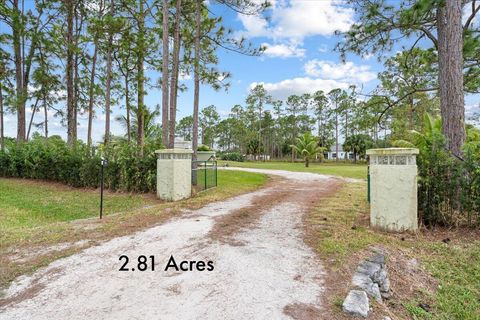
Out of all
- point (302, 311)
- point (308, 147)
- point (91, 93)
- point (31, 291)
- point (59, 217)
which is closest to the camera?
point (302, 311)

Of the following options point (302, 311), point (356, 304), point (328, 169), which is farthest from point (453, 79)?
point (328, 169)

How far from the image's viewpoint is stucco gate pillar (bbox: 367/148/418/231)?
485 centimetres

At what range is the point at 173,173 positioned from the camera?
804 cm

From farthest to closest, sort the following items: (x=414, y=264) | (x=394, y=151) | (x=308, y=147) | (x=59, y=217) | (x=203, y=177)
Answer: (x=308, y=147) < (x=203, y=177) < (x=59, y=217) < (x=394, y=151) < (x=414, y=264)

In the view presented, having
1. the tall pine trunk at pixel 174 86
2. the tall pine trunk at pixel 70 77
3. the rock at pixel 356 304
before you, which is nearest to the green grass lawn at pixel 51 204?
the tall pine trunk at pixel 174 86

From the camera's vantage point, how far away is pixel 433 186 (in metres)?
5.07

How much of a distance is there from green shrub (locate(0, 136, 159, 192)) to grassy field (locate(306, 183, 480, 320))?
5.45m

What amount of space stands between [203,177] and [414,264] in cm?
779

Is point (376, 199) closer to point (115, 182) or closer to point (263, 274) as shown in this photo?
point (263, 274)

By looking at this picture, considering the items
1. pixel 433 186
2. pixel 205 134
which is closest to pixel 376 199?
pixel 433 186

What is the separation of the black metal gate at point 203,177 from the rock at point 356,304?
697cm

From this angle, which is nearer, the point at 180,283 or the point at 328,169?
the point at 180,283

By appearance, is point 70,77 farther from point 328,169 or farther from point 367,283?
point 328,169

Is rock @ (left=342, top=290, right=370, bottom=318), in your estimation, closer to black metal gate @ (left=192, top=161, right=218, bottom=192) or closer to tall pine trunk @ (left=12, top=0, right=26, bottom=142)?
black metal gate @ (left=192, top=161, right=218, bottom=192)
